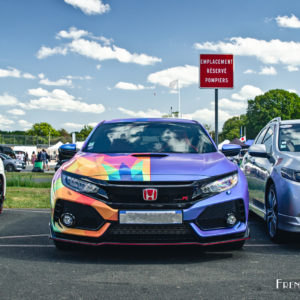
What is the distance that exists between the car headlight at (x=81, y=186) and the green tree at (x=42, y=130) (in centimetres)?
16675

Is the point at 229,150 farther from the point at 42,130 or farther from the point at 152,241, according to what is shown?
the point at 42,130

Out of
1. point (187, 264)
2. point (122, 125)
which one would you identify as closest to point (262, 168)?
point (122, 125)

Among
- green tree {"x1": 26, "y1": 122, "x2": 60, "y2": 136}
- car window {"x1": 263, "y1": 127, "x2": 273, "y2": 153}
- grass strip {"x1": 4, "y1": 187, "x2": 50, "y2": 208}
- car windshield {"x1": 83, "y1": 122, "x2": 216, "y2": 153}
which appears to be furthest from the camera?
green tree {"x1": 26, "y1": 122, "x2": 60, "y2": 136}

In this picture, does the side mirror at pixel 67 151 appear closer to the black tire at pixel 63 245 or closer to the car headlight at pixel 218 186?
the black tire at pixel 63 245

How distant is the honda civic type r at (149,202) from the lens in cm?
453

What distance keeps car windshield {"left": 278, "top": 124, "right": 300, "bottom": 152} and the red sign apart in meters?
8.42

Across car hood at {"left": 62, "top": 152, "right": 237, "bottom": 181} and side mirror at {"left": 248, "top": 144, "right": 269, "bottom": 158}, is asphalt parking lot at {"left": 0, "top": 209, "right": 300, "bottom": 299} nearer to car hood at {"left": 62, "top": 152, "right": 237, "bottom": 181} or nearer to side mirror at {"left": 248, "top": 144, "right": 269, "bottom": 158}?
car hood at {"left": 62, "top": 152, "right": 237, "bottom": 181}

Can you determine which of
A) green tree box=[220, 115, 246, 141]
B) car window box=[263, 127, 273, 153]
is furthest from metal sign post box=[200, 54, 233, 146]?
green tree box=[220, 115, 246, 141]

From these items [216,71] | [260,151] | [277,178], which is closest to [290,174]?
[277,178]

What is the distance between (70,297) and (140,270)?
98 cm

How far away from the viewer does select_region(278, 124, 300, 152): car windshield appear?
259 inches

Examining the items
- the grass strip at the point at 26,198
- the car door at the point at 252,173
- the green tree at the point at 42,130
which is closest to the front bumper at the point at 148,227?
the car door at the point at 252,173

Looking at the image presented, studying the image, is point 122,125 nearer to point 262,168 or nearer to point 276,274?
point 262,168

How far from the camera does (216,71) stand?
1535 cm
